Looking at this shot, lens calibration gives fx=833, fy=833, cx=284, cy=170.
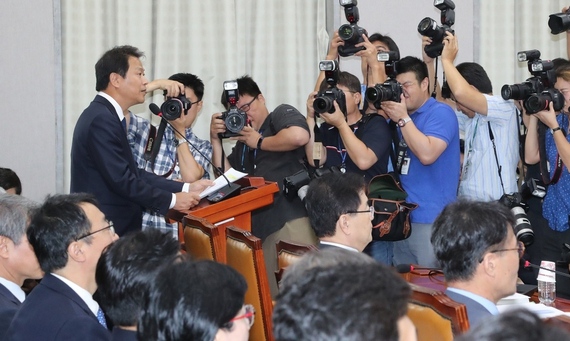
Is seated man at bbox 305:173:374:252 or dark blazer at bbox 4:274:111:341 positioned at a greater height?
seated man at bbox 305:173:374:252

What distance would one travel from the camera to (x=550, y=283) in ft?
9.43

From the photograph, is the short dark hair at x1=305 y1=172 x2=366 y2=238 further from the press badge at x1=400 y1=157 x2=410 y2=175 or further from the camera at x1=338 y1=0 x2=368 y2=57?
the camera at x1=338 y1=0 x2=368 y2=57

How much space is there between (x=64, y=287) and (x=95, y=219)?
28cm

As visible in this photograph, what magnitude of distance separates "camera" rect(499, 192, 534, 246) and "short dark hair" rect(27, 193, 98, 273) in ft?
6.32

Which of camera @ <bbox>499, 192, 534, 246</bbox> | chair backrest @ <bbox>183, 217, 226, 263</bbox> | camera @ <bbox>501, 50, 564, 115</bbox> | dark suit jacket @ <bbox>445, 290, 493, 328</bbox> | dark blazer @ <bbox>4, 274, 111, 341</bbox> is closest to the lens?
dark blazer @ <bbox>4, 274, 111, 341</bbox>

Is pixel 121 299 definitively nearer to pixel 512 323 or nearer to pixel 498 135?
pixel 512 323

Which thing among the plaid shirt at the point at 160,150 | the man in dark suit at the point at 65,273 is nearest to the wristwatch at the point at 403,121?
the plaid shirt at the point at 160,150

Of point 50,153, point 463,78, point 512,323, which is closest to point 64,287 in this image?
point 512,323

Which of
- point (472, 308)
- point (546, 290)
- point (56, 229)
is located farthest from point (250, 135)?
point (472, 308)

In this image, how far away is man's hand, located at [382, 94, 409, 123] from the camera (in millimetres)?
3963

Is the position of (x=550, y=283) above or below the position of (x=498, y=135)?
below

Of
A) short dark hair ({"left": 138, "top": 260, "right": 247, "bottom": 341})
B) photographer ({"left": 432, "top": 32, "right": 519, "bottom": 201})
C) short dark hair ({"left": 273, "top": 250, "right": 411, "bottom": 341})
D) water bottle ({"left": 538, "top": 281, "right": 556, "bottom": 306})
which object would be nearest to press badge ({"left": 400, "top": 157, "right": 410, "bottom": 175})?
photographer ({"left": 432, "top": 32, "right": 519, "bottom": 201})

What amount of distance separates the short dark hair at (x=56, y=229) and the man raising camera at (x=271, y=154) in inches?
67.0

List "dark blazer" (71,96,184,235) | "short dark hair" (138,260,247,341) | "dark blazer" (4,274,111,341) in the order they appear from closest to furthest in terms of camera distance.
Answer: "short dark hair" (138,260,247,341) < "dark blazer" (4,274,111,341) < "dark blazer" (71,96,184,235)
